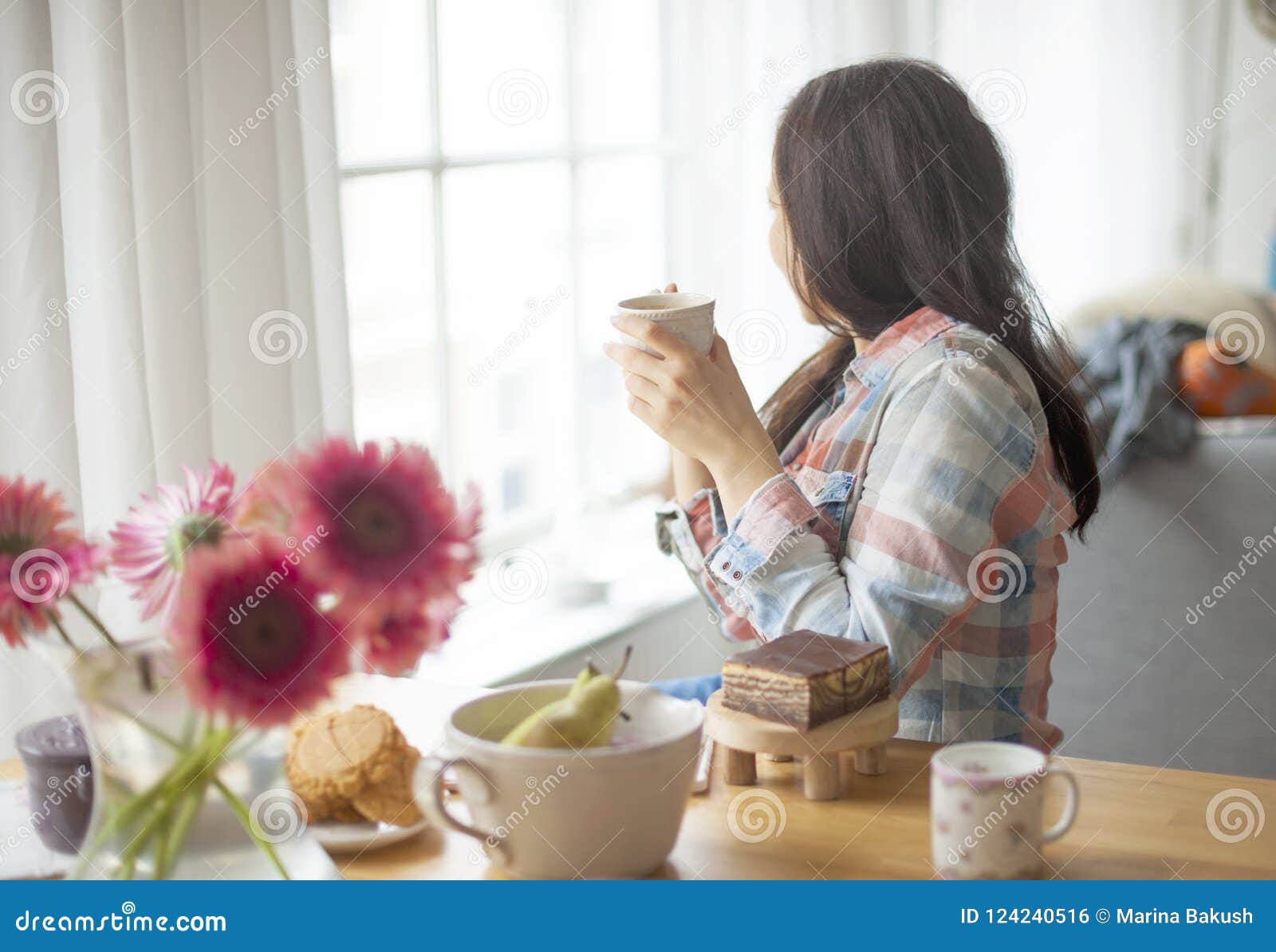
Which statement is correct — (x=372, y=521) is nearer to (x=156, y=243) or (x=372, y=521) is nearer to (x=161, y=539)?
(x=161, y=539)

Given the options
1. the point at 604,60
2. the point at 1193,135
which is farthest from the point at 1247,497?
the point at 1193,135

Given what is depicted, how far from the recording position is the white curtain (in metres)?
1.40

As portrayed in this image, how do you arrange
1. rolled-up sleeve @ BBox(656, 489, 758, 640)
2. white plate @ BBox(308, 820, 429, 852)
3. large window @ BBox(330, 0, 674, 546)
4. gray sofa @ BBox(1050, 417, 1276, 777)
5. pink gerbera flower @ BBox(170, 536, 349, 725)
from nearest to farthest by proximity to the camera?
pink gerbera flower @ BBox(170, 536, 349, 725), white plate @ BBox(308, 820, 429, 852), rolled-up sleeve @ BBox(656, 489, 758, 640), large window @ BBox(330, 0, 674, 546), gray sofa @ BBox(1050, 417, 1276, 777)

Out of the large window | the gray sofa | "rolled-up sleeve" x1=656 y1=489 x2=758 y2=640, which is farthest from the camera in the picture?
the gray sofa

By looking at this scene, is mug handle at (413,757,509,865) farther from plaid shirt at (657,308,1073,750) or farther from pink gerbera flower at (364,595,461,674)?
plaid shirt at (657,308,1073,750)

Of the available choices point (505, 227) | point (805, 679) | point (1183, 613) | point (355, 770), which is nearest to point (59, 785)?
point (355, 770)

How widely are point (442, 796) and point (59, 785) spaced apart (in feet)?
0.86

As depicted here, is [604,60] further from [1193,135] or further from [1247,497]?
[1193,135]

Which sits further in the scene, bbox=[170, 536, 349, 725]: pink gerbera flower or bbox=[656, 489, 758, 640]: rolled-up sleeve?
bbox=[656, 489, 758, 640]: rolled-up sleeve

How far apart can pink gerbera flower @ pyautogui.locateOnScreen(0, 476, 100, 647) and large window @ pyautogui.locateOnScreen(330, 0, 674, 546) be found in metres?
1.37

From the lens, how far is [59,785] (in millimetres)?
885

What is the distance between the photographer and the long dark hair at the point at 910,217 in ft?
4.63

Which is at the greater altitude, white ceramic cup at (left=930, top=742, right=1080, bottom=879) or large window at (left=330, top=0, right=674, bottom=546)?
large window at (left=330, top=0, right=674, bottom=546)

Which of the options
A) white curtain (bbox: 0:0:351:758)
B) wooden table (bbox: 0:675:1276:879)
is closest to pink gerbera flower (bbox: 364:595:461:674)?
wooden table (bbox: 0:675:1276:879)
